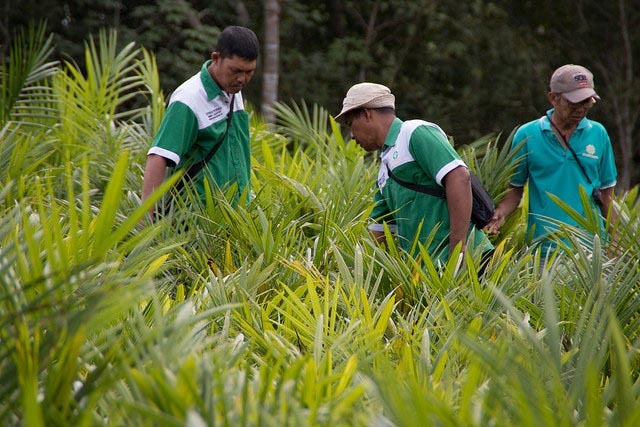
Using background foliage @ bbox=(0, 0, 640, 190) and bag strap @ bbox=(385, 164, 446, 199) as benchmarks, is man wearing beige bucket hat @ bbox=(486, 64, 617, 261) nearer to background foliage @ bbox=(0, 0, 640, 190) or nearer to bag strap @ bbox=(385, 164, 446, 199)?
bag strap @ bbox=(385, 164, 446, 199)

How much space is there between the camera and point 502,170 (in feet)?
14.3

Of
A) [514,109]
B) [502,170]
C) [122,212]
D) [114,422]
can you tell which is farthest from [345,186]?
[514,109]

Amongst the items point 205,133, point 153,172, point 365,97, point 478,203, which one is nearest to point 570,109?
point 478,203

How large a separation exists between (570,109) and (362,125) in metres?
1.15

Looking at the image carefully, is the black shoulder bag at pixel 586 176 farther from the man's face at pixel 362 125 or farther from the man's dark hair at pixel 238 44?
the man's dark hair at pixel 238 44

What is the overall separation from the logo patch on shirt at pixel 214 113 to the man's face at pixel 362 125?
0.60m

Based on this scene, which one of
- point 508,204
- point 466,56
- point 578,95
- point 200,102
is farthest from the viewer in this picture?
point 466,56

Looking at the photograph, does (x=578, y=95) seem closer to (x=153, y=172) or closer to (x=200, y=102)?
(x=200, y=102)

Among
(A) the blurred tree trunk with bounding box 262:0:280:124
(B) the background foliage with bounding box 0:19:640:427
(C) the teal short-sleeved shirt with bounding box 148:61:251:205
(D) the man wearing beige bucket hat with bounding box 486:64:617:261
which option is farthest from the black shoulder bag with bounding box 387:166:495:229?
(A) the blurred tree trunk with bounding box 262:0:280:124

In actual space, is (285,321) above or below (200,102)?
below

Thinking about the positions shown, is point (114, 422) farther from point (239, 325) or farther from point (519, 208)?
point (519, 208)

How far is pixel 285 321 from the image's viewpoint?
259 centimetres

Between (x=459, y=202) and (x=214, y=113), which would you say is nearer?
(x=459, y=202)

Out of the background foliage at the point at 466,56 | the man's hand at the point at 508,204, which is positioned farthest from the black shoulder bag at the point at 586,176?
the background foliage at the point at 466,56
